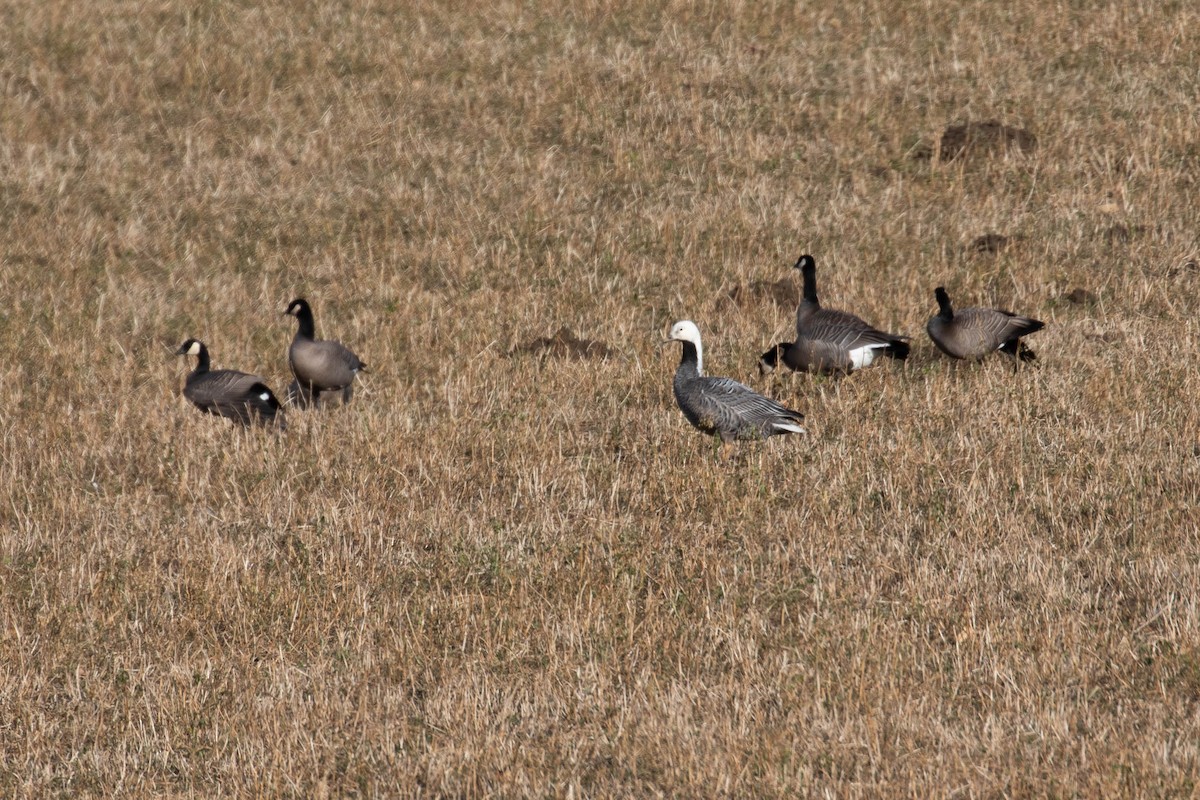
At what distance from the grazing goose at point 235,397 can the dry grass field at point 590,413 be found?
1.76ft

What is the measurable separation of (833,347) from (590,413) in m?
2.45

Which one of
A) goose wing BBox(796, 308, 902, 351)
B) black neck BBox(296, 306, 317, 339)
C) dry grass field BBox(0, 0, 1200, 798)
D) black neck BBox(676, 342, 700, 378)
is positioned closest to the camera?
dry grass field BBox(0, 0, 1200, 798)

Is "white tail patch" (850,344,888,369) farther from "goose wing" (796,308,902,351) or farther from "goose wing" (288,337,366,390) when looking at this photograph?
"goose wing" (288,337,366,390)

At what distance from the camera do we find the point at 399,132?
2052 centimetres

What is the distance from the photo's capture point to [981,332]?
12.1 meters

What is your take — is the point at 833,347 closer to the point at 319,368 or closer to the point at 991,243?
the point at 991,243

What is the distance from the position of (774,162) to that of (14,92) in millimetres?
12784

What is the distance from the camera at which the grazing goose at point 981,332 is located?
39.5ft

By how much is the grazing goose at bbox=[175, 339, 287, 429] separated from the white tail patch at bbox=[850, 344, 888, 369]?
535 centimetres

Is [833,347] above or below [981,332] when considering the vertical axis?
below

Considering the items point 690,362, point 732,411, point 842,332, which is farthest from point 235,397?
point 842,332

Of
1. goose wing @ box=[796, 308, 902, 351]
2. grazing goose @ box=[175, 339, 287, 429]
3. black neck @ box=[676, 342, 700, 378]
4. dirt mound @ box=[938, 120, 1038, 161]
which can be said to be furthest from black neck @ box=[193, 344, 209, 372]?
dirt mound @ box=[938, 120, 1038, 161]

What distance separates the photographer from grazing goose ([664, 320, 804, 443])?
33.2 ft

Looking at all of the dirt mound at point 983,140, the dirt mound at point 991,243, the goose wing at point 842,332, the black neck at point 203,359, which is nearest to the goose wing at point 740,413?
the goose wing at point 842,332
